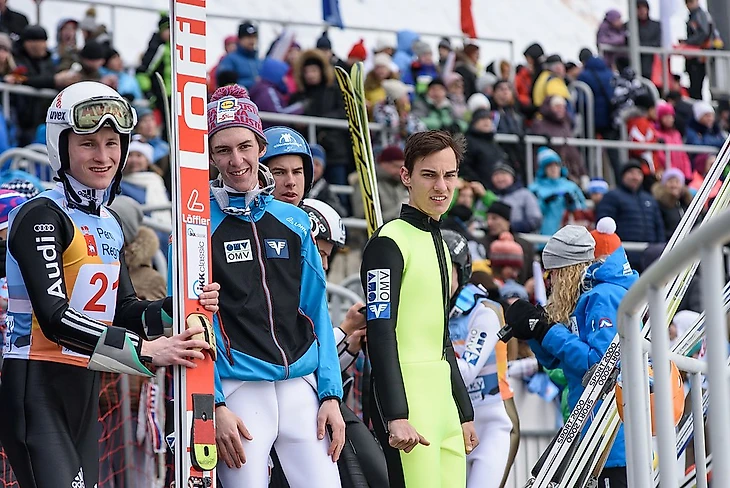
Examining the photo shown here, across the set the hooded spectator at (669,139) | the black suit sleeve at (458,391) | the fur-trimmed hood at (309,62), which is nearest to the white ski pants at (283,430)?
the black suit sleeve at (458,391)

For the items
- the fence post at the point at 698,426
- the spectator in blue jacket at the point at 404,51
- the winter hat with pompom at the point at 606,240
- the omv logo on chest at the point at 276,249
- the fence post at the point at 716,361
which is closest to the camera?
the fence post at the point at 716,361

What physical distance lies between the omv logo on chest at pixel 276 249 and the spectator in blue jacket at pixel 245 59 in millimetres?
9511

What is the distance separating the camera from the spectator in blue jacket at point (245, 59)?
49.3 ft

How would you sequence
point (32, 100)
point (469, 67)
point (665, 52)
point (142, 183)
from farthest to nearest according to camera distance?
point (665, 52), point (469, 67), point (32, 100), point (142, 183)

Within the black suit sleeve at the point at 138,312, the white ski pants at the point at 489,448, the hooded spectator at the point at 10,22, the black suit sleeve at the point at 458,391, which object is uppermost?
the hooded spectator at the point at 10,22

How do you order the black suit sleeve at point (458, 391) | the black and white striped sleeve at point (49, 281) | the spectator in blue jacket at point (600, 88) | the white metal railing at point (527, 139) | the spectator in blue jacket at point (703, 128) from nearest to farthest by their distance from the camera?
the black and white striped sleeve at point (49, 281) < the black suit sleeve at point (458, 391) < the white metal railing at point (527, 139) < the spectator in blue jacket at point (600, 88) < the spectator in blue jacket at point (703, 128)

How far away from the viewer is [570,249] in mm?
7129

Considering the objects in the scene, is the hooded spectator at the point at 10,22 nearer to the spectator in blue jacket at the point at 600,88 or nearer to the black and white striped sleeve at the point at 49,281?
the spectator in blue jacket at the point at 600,88

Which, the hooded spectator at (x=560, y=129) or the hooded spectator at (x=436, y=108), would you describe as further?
the hooded spectator at (x=560, y=129)

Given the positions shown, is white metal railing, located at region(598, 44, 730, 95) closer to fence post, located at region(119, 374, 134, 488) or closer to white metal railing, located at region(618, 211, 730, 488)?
fence post, located at region(119, 374, 134, 488)

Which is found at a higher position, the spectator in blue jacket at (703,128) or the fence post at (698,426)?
the spectator in blue jacket at (703,128)

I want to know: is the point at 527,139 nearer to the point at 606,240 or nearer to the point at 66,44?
the point at 66,44

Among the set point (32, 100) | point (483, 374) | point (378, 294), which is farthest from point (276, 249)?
point (32, 100)

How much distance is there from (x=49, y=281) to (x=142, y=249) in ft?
11.9
